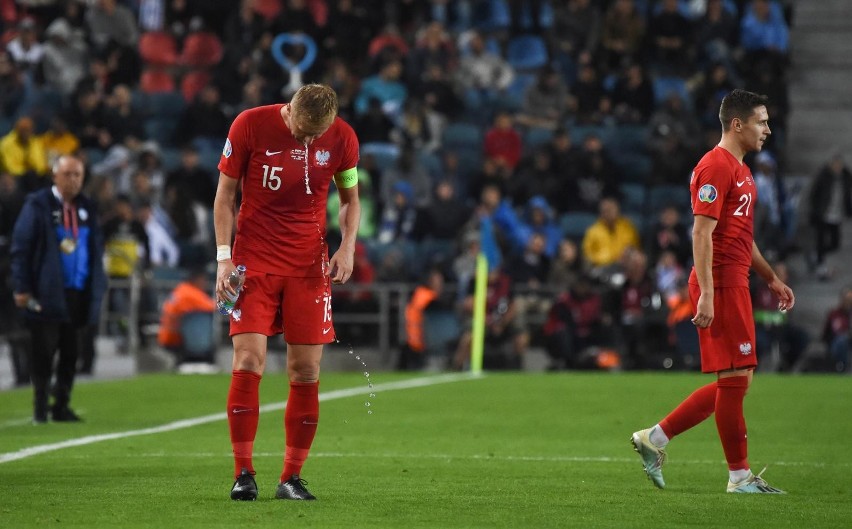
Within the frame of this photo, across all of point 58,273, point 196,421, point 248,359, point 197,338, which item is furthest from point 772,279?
point 197,338

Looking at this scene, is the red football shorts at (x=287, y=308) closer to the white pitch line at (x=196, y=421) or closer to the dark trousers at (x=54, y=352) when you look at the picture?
the white pitch line at (x=196, y=421)

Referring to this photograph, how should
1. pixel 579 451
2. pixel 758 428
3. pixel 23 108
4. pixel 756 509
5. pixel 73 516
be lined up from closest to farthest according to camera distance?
1. pixel 73 516
2. pixel 756 509
3. pixel 579 451
4. pixel 758 428
5. pixel 23 108

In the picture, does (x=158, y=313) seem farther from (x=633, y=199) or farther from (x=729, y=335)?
(x=729, y=335)

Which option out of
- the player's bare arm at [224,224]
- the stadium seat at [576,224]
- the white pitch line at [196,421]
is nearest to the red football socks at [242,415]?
the player's bare arm at [224,224]

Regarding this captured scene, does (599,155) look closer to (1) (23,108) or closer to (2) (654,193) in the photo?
(2) (654,193)

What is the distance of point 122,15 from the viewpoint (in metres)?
28.2

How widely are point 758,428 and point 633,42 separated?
48.6 ft

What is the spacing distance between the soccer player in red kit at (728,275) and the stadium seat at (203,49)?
1987cm

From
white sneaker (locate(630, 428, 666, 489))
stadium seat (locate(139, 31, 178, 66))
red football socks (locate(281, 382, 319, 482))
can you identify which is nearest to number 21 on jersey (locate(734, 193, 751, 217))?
white sneaker (locate(630, 428, 666, 489))

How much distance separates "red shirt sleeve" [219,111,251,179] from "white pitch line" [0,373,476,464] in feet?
10.3

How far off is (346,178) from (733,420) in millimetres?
2505

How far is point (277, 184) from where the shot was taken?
8273 mm

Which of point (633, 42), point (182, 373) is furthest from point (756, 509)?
point (633, 42)

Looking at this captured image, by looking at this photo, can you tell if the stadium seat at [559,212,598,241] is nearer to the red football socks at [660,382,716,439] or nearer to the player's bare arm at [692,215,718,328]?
the red football socks at [660,382,716,439]
